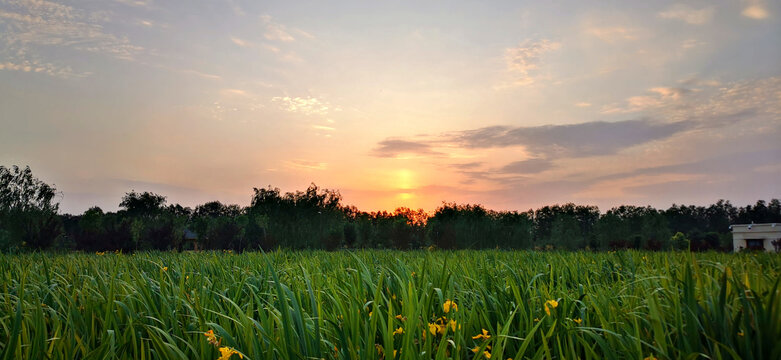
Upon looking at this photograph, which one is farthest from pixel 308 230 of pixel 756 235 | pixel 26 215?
pixel 756 235

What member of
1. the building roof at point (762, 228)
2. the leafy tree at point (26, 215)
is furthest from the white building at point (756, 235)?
the leafy tree at point (26, 215)

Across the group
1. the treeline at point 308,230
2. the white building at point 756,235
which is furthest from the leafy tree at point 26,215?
the white building at point 756,235

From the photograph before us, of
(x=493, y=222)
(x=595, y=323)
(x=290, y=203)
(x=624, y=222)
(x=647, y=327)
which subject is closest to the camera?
(x=647, y=327)

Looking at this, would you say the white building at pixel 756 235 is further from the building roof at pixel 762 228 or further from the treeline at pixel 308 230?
the treeline at pixel 308 230

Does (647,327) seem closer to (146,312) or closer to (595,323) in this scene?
(595,323)

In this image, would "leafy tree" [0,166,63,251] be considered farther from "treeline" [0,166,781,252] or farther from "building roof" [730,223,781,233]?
"building roof" [730,223,781,233]

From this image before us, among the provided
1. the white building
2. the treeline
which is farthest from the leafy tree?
the white building

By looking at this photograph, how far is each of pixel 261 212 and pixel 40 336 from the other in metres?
19.4

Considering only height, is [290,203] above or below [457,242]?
above

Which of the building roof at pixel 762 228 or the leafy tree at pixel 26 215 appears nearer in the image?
the leafy tree at pixel 26 215

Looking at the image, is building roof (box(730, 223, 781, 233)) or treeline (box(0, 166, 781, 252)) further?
building roof (box(730, 223, 781, 233))

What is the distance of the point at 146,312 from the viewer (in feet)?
9.31

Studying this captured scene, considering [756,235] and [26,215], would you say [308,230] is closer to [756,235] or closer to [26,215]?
[26,215]

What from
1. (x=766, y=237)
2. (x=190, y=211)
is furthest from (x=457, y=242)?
(x=190, y=211)
